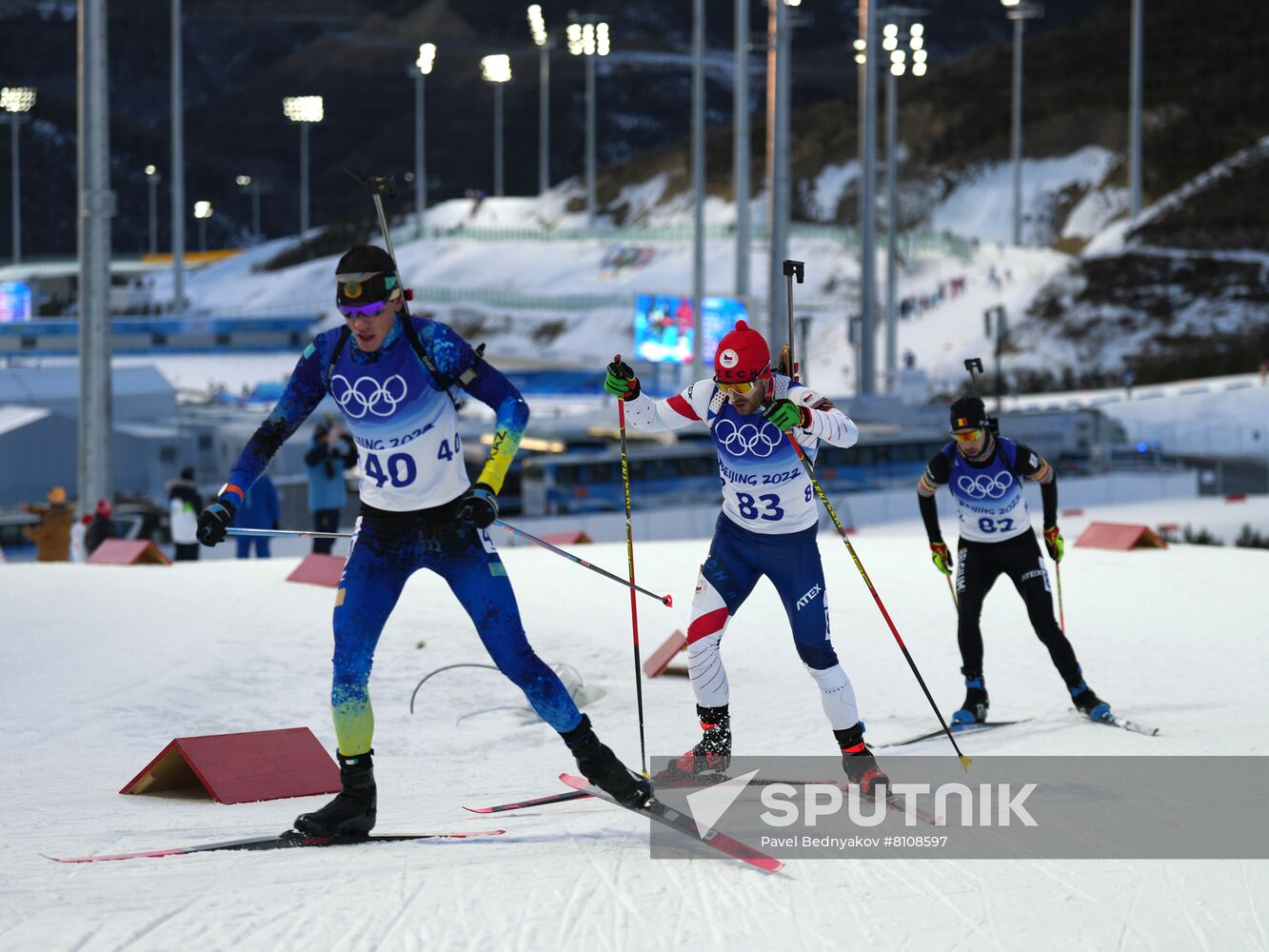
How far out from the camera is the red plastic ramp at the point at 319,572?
14102 millimetres

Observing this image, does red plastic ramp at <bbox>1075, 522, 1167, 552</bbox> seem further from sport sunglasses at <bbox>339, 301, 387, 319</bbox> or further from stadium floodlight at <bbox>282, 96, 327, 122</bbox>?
stadium floodlight at <bbox>282, 96, 327, 122</bbox>

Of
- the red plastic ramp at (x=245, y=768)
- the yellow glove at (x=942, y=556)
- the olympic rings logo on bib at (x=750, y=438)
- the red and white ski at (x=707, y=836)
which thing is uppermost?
the olympic rings logo on bib at (x=750, y=438)

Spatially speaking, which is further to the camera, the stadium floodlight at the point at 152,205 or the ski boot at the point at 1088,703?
the stadium floodlight at the point at 152,205

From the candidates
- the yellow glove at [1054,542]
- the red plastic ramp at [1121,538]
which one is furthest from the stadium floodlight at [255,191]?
the yellow glove at [1054,542]

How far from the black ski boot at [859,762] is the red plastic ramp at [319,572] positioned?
7.60 meters

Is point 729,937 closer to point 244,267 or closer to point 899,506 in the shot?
point 899,506

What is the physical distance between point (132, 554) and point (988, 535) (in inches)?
379

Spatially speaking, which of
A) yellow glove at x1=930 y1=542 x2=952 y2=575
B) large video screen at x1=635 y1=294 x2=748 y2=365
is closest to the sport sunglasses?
yellow glove at x1=930 y1=542 x2=952 y2=575

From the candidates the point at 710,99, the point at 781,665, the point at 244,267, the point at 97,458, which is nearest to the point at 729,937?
the point at 781,665

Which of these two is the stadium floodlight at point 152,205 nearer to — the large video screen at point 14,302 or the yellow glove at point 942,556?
the large video screen at point 14,302

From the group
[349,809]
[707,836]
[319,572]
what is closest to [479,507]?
[349,809]

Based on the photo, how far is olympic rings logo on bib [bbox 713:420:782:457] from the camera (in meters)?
7.24

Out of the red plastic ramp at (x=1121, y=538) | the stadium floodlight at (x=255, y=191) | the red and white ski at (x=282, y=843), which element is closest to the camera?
the red and white ski at (x=282, y=843)

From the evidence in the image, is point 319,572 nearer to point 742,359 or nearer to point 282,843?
point 742,359
